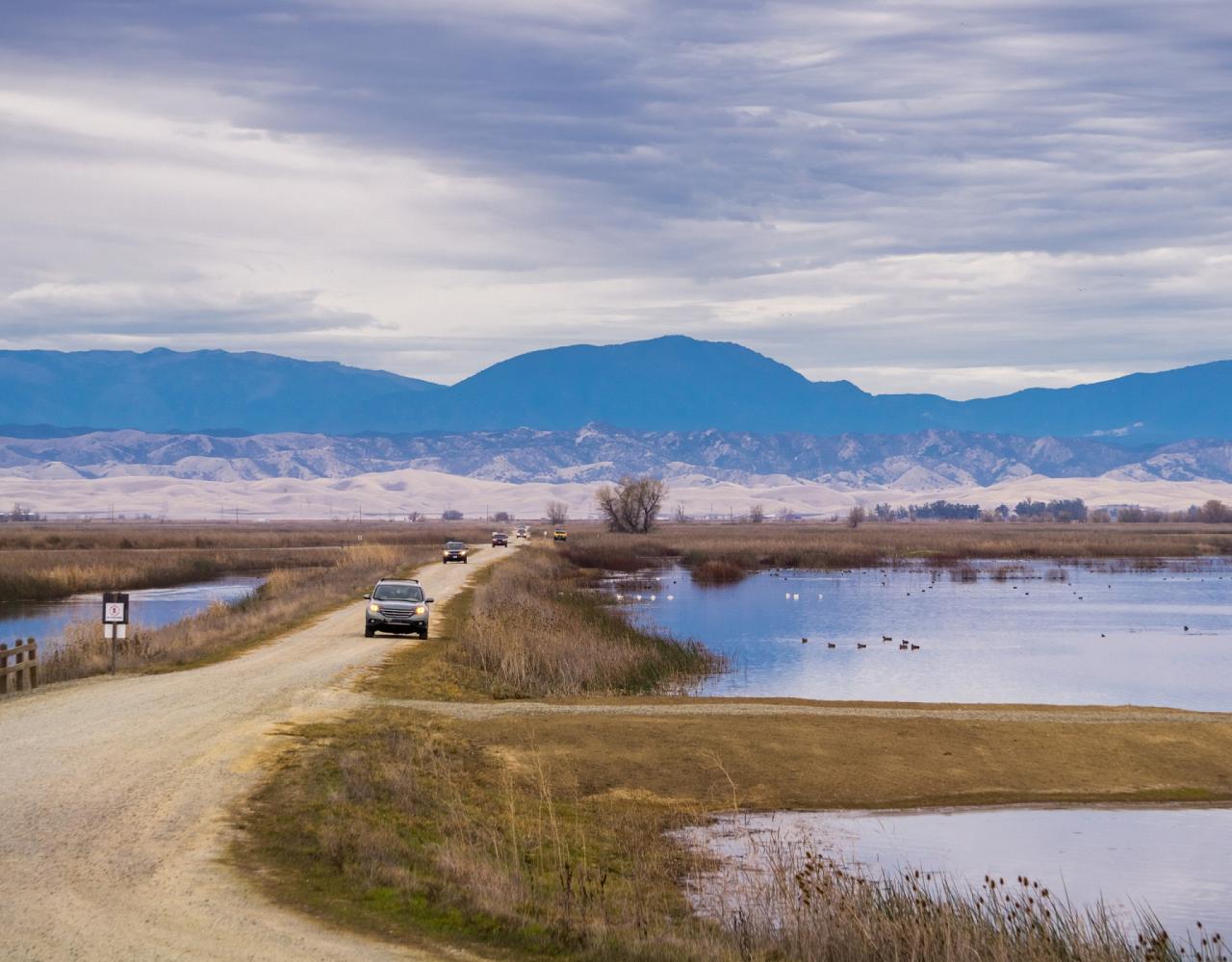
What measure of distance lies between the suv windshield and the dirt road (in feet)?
30.5

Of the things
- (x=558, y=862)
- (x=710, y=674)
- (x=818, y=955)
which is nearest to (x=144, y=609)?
(x=710, y=674)

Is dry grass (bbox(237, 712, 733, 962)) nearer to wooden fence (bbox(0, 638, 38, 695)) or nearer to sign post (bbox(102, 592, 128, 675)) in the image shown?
wooden fence (bbox(0, 638, 38, 695))

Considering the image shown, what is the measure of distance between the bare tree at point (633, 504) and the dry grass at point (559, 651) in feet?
325

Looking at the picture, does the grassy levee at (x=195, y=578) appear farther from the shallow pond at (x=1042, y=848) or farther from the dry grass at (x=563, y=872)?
the shallow pond at (x=1042, y=848)

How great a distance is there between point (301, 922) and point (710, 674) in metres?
29.2

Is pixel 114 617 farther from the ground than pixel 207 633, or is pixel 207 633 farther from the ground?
pixel 114 617

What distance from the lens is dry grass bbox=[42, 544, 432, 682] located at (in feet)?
108

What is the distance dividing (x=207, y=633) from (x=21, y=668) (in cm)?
1137

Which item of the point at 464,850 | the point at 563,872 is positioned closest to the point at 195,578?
the point at 464,850

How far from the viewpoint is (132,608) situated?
65.2 m

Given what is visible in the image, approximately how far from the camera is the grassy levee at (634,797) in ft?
45.3

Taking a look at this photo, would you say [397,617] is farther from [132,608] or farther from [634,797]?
[132,608]

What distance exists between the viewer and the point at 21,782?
18.5m

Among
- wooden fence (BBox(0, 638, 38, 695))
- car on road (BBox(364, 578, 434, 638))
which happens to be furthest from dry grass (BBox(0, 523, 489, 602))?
wooden fence (BBox(0, 638, 38, 695))
